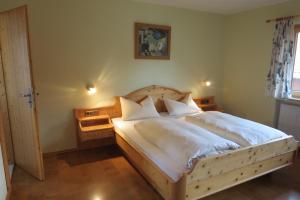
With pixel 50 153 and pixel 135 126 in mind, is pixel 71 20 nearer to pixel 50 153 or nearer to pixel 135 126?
pixel 135 126

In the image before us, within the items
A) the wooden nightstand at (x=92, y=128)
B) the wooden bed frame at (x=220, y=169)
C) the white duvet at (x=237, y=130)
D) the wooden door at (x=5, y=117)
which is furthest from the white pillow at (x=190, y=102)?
the wooden door at (x=5, y=117)

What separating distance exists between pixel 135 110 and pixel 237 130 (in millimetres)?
1531

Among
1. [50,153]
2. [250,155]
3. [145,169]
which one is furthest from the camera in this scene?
[50,153]

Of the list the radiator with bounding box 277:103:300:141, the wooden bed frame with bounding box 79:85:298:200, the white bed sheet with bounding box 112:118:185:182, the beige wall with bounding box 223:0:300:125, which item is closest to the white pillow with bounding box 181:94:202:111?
the beige wall with bounding box 223:0:300:125

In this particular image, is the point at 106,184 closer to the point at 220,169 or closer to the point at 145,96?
the point at 220,169

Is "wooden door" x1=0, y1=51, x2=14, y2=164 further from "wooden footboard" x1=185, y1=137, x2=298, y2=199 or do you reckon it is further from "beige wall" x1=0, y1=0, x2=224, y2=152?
"wooden footboard" x1=185, y1=137, x2=298, y2=199

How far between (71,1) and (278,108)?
369 cm

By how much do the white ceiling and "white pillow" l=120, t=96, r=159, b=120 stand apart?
5.51 feet

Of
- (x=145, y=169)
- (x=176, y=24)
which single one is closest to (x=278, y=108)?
(x=176, y=24)

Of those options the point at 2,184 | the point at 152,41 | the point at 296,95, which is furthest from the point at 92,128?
the point at 296,95

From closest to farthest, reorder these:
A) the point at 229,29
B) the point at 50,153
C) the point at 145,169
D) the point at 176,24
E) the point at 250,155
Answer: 1. the point at 250,155
2. the point at 145,169
3. the point at 50,153
4. the point at 176,24
5. the point at 229,29

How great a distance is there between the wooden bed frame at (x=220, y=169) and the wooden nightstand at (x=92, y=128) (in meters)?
0.53

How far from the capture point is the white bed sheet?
6.24ft

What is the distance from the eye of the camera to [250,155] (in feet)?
7.06
